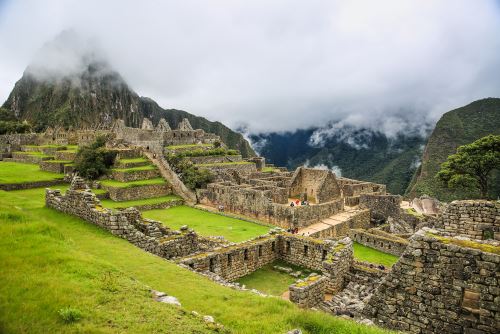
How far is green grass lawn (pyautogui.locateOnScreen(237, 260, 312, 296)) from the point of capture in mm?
9523

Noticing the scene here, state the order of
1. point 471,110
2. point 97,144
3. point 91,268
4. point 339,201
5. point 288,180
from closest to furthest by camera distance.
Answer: point 91,268
point 339,201
point 288,180
point 97,144
point 471,110

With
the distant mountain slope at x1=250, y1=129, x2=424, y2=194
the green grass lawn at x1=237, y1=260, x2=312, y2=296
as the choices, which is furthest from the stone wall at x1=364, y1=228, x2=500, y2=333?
the distant mountain slope at x1=250, y1=129, x2=424, y2=194

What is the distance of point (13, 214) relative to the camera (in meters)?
7.14

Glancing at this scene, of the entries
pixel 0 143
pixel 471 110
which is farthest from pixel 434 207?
pixel 0 143

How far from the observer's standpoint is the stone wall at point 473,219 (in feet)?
21.3

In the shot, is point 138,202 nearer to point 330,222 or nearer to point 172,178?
point 172,178

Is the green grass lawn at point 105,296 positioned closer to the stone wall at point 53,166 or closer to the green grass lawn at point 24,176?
the green grass lawn at point 24,176

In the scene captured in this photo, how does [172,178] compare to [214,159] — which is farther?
[214,159]

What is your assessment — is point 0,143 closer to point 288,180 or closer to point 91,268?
point 288,180

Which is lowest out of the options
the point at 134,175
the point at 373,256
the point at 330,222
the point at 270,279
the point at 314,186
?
the point at 373,256

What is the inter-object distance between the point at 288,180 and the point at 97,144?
21.4 m

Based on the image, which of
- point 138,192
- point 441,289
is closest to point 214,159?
point 138,192

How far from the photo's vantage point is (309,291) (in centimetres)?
804

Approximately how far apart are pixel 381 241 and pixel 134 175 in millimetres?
22972
